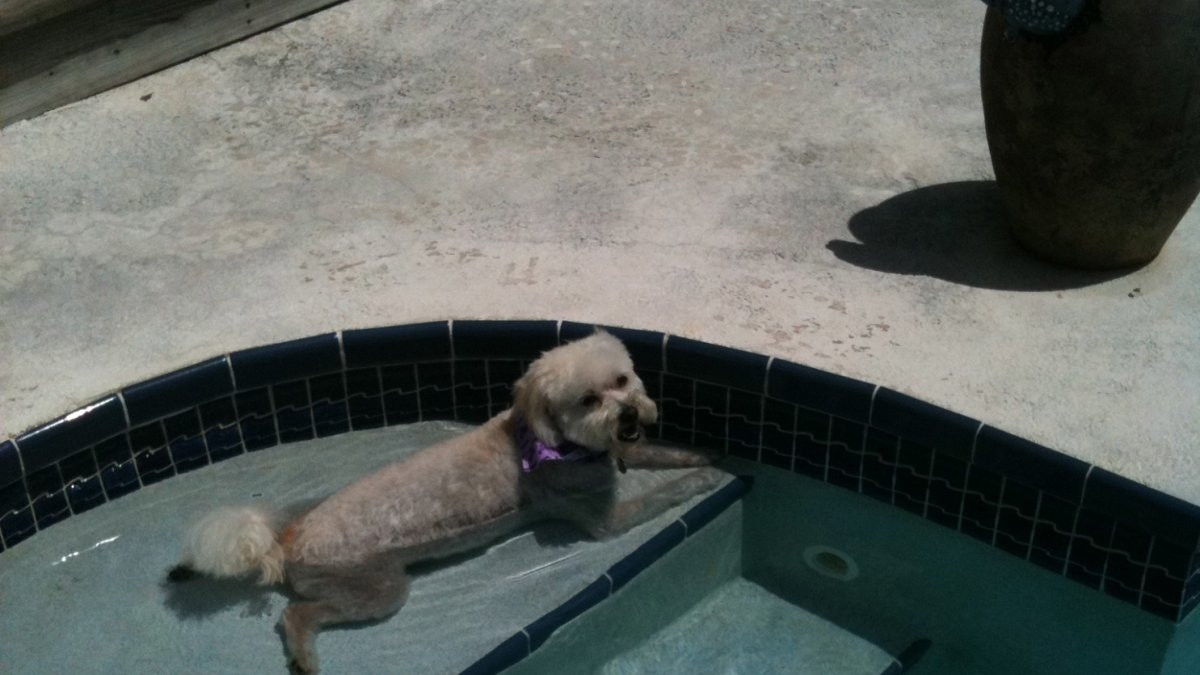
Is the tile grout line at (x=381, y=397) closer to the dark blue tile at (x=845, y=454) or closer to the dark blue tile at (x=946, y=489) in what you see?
the dark blue tile at (x=845, y=454)

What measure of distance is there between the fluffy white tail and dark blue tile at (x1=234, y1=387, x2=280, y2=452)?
0.72 m

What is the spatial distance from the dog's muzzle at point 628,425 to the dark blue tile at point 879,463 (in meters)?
0.81

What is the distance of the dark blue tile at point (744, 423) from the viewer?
446 centimetres

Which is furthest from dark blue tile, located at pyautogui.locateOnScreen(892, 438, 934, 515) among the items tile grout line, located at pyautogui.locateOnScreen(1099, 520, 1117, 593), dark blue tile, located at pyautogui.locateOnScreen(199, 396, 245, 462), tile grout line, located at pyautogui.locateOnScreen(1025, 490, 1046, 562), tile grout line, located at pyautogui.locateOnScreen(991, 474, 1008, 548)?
dark blue tile, located at pyautogui.locateOnScreen(199, 396, 245, 462)

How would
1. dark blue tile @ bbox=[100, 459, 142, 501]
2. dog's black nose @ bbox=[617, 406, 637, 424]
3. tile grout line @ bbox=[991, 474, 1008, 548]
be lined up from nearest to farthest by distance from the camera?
dog's black nose @ bbox=[617, 406, 637, 424] < tile grout line @ bbox=[991, 474, 1008, 548] < dark blue tile @ bbox=[100, 459, 142, 501]

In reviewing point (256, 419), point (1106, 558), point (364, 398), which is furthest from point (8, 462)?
point (1106, 558)

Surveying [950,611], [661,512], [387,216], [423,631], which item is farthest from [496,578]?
[387,216]

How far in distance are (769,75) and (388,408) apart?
261 centimetres

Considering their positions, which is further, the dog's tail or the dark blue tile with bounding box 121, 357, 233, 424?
the dark blue tile with bounding box 121, 357, 233, 424

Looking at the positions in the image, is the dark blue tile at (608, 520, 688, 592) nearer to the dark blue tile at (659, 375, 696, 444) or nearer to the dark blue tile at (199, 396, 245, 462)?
the dark blue tile at (659, 375, 696, 444)

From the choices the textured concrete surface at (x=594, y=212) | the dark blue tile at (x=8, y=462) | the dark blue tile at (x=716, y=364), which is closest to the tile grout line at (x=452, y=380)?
the textured concrete surface at (x=594, y=212)

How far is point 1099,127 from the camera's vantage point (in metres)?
4.61

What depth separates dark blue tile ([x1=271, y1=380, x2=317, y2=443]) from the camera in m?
4.61

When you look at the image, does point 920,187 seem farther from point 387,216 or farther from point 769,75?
point 387,216
